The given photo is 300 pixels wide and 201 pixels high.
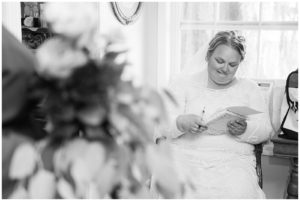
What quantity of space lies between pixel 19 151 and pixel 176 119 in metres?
1.39

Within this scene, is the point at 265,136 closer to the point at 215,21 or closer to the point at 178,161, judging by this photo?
the point at 178,161

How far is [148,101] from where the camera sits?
2.10 ft

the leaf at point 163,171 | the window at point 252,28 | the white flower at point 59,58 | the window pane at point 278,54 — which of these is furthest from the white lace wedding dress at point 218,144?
the white flower at point 59,58

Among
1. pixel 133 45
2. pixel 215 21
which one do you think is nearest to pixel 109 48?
pixel 133 45

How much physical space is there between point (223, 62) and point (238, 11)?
1156 mm

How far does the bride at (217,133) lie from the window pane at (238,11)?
3.29 feet

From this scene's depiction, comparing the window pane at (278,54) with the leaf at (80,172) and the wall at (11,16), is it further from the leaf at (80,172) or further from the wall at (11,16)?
the leaf at (80,172)

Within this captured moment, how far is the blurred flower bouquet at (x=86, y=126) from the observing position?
603 mm

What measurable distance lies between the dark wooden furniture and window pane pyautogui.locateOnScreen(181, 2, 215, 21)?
1379 mm

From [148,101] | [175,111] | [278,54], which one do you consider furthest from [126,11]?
[148,101]

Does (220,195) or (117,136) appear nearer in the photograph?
(117,136)

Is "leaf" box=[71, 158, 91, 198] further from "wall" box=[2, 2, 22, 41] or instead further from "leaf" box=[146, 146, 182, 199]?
"wall" box=[2, 2, 22, 41]

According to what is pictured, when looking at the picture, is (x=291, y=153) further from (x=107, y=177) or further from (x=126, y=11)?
(x=107, y=177)

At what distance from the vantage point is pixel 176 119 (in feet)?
6.48
